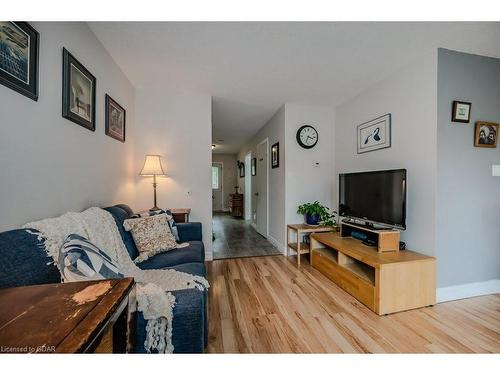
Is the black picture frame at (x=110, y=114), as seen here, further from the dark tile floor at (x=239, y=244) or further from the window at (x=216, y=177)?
the window at (x=216, y=177)

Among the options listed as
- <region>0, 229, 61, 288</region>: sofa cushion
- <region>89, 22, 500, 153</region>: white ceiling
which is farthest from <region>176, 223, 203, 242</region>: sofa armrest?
<region>89, 22, 500, 153</region>: white ceiling

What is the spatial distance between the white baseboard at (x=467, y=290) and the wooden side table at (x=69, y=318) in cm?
247

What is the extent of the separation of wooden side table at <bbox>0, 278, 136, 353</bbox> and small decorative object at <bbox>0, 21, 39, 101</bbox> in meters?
1.00

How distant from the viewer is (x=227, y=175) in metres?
8.11

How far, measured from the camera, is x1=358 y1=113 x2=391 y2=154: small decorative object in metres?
2.30

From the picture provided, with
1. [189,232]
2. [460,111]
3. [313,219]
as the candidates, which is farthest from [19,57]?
[460,111]

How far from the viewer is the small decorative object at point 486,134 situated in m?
1.88

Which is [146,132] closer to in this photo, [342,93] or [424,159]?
[342,93]

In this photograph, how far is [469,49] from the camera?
1.80 metres

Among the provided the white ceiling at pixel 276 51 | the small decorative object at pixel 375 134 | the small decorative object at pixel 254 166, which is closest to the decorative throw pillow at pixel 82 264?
the white ceiling at pixel 276 51

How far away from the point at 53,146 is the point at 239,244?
9.52ft

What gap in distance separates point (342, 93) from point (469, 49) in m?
1.18

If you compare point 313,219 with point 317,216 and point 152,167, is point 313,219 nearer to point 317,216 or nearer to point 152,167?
point 317,216

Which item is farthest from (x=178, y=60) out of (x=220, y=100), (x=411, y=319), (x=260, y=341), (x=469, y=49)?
(x=411, y=319)
